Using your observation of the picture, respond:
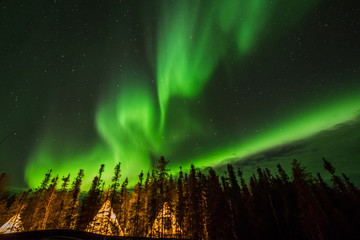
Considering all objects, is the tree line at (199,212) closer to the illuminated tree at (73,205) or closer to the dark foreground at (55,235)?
the illuminated tree at (73,205)

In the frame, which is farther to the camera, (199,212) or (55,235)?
(199,212)

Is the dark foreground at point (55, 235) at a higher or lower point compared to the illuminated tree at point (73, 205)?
lower

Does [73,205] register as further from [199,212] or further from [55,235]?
[55,235]

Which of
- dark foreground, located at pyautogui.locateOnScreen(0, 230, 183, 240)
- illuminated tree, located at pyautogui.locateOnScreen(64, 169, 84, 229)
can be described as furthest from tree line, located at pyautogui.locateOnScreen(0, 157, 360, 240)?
dark foreground, located at pyautogui.locateOnScreen(0, 230, 183, 240)

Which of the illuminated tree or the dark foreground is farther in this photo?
the illuminated tree

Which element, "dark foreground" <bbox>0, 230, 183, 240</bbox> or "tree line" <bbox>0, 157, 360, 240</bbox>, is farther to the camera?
"tree line" <bbox>0, 157, 360, 240</bbox>

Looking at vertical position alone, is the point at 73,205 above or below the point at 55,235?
above

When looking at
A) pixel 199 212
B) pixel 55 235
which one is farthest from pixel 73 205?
pixel 55 235

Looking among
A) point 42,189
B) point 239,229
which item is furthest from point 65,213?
point 239,229

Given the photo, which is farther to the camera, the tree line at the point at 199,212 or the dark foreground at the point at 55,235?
the tree line at the point at 199,212

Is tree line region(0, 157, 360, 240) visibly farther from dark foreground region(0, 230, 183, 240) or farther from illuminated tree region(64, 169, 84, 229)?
dark foreground region(0, 230, 183, 240)

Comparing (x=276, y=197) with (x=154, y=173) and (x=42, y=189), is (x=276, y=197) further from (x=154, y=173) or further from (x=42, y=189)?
(x=42, y=189)

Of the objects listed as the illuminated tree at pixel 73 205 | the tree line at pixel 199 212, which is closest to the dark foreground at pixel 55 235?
the tree line at pixel 199 212

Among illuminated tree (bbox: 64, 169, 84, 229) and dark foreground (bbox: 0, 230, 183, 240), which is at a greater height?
illuminated tree (bbox: 64, 169, 84, 229)
